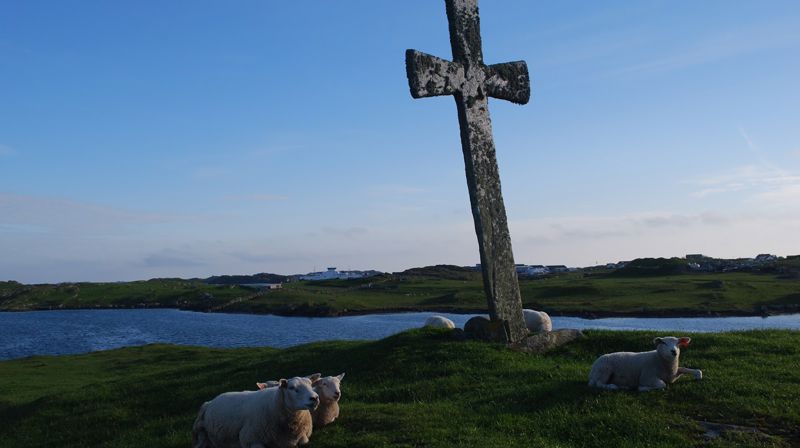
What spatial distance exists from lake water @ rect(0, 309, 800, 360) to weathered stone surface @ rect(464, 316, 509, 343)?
3831cm

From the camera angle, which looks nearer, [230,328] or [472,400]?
[472,400]

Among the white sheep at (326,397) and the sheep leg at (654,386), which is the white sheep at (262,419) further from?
the sheep leg at (654,386)

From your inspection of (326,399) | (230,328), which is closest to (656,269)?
(230,328)

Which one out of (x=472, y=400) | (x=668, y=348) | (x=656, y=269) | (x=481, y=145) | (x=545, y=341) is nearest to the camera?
(x=668, y=348)

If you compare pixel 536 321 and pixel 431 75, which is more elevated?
pixel 431 75

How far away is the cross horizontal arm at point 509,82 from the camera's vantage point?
21.2 m

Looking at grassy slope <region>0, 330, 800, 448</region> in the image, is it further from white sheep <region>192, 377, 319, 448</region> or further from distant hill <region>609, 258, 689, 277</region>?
distant hill <region>609, 258, 689, 277</region>

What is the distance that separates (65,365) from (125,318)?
8108 centimetres

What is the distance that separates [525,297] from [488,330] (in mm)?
92358

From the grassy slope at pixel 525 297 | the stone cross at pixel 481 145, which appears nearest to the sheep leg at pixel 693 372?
the stone cross at pixel 481 145

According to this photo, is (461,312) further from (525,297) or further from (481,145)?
(481,145)

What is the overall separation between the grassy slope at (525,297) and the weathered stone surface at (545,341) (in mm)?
65933

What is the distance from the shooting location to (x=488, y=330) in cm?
2048

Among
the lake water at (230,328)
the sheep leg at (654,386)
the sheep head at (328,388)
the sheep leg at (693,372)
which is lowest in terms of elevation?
the lake water at (230,328)
